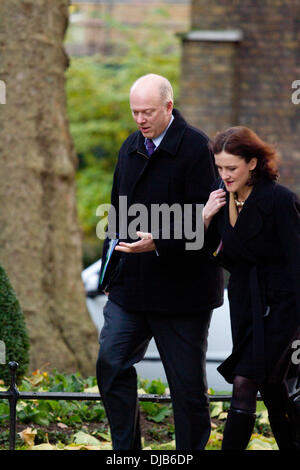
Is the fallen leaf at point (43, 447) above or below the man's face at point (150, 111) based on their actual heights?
below

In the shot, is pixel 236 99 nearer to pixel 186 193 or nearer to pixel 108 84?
pixel 108 84

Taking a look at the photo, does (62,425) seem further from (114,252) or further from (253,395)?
(253,395)

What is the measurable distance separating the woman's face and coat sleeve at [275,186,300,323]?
0.59 ft

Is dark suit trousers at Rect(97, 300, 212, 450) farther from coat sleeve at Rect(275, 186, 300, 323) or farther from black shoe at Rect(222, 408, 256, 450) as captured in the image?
coat sleeve at Rect(275, 186, 300, 323)

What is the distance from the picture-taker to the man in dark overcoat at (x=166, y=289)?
14.4 feet

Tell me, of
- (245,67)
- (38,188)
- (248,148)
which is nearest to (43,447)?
(248,148)

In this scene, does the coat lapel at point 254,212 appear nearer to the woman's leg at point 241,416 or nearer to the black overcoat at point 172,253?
the black overcoat at point 172,253

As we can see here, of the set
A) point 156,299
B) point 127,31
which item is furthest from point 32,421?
point 127,31

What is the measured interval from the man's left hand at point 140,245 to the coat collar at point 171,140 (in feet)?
1.49

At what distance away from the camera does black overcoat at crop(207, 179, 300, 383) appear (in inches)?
163

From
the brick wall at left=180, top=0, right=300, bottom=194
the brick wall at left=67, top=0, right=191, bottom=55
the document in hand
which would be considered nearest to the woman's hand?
the document in hand

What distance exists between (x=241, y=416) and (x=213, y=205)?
3.33ft

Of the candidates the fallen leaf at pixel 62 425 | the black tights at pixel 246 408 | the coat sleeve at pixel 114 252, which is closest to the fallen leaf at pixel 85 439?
the fallen leaf at pixel 62 425
